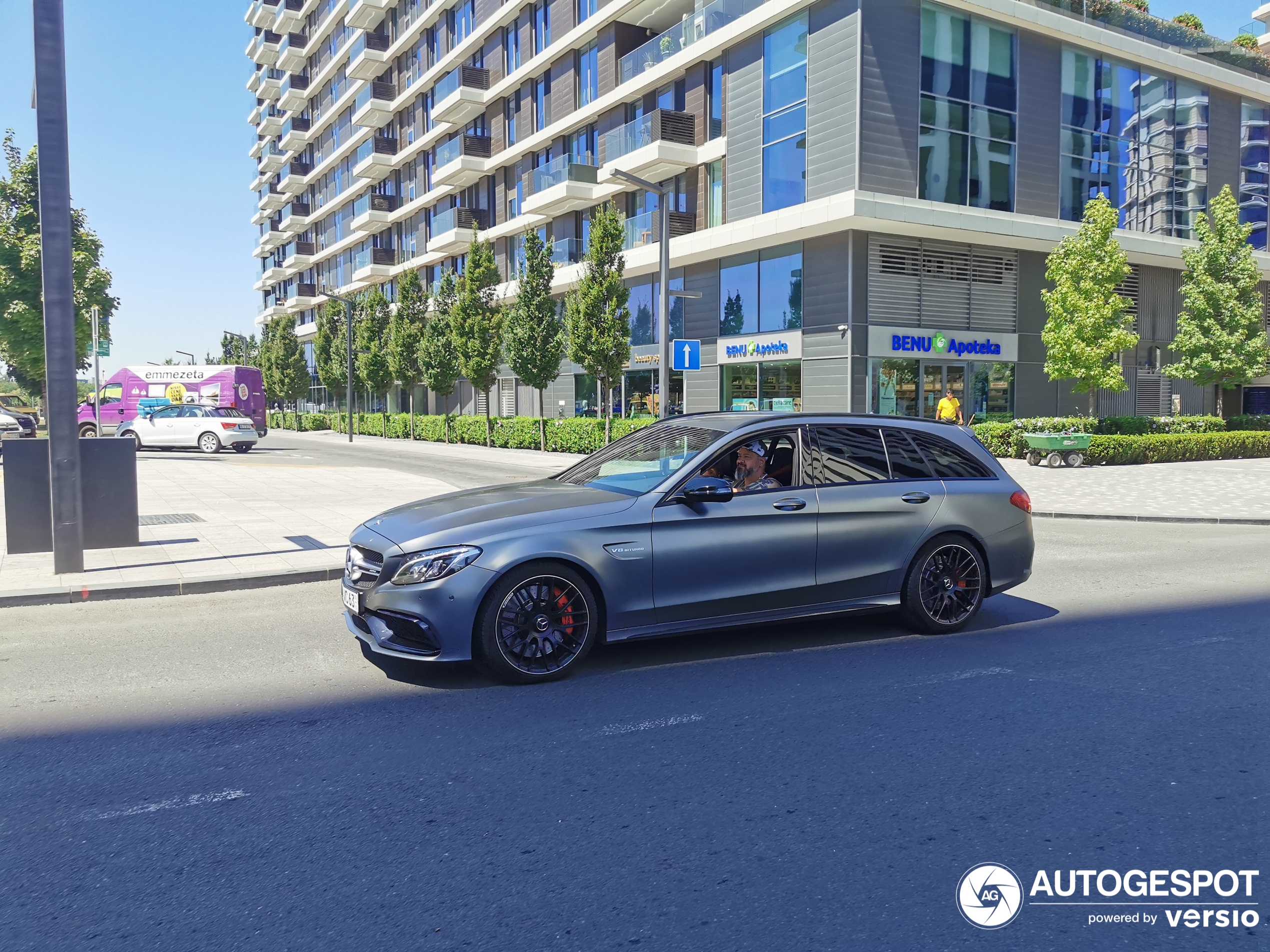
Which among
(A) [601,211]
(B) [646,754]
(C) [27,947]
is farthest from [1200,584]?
(A) [601,211]

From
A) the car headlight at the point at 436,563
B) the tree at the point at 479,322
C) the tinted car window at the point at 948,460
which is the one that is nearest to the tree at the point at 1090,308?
the tree at the point at 479,322

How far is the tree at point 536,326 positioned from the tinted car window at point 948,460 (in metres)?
22.9

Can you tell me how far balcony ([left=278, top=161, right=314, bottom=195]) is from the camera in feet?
228

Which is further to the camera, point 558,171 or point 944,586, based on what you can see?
point 558,171

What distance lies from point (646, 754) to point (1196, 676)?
3450 millimetres

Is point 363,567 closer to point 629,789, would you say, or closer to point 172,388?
point 629,789

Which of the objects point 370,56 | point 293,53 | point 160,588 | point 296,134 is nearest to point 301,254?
point 296,134

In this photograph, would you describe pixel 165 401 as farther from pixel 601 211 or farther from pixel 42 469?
pixel 42 469

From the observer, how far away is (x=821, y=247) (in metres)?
25.0

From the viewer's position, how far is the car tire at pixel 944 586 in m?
6.20

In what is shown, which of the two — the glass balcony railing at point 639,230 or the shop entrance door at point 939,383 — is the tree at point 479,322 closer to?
the glass balcony railing at point 639,230

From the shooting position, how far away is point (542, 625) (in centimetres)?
511

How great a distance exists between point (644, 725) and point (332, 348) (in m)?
49.4

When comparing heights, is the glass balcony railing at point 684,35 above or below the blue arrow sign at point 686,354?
above
